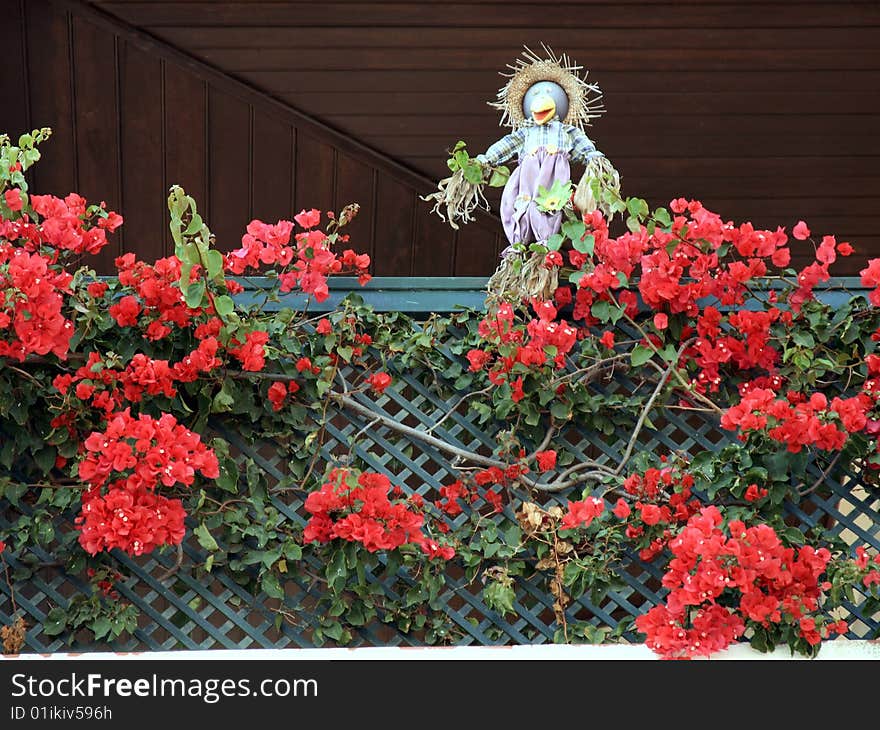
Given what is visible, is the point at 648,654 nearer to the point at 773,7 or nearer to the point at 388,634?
the point at 388,634

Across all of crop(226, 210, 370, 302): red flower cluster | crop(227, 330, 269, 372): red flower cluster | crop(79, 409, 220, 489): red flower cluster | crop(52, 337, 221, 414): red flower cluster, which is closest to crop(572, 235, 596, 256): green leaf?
crop(226, 210, 370, 302): red flower cluster

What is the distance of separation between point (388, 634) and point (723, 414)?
206 centimetres

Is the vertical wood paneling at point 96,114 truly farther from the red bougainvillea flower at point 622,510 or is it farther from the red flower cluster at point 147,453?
the red bougainvillea flower at point 622,510

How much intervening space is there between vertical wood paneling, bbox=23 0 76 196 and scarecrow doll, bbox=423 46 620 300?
6.26 ft

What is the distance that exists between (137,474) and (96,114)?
215cm

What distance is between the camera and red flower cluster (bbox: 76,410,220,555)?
2840 millimetres

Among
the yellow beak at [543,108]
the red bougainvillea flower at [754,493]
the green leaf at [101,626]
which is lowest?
the green leaf at [101,626]

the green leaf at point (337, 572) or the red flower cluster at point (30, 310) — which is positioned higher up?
the red flower cluster at point (30, 310)

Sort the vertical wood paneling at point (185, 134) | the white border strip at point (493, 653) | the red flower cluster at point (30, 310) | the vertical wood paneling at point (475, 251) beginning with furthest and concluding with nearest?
1. the vertical wood paneling at point (475, 251)
2. the vertical wood paneling at point (185, 134)
3. the white border strip at point (493, 653)
4. the red flower cluster at point (30, 310)

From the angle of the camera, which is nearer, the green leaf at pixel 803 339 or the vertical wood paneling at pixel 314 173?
the green leaf at pixel 803 339

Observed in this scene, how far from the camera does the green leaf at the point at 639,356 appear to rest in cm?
312

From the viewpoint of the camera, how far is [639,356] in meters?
3.12

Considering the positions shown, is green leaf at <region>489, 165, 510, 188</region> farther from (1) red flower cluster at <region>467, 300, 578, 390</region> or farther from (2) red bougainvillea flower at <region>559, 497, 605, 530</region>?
(2) red bougainvillea flower at <region>559, 497, 605, 530</region>

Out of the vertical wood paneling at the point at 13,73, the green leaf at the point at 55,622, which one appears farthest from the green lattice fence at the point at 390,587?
the vertical wood paneling at the point at 13,73
